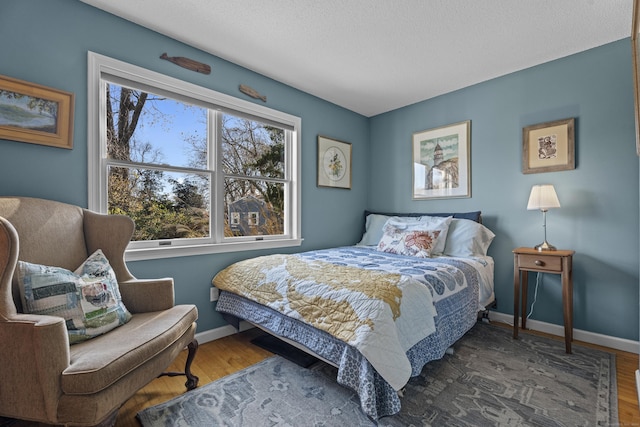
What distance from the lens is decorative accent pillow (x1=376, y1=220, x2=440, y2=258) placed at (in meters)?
2.70

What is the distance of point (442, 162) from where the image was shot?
10.9 ft

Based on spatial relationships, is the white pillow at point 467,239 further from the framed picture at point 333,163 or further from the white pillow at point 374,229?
the framed picture at point 333,163

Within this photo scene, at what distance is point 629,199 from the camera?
2.26 meters

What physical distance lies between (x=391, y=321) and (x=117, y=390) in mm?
1234

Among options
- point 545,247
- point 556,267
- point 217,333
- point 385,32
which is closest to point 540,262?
point 556,267

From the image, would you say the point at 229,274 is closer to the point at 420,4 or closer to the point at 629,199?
the point at 420,4

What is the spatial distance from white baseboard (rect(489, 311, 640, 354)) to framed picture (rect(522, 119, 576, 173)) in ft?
4.60

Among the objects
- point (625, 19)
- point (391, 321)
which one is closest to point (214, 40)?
point (391, 321)

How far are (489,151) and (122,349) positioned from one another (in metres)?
3.38

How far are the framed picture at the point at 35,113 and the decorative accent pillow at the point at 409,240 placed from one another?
2669mm

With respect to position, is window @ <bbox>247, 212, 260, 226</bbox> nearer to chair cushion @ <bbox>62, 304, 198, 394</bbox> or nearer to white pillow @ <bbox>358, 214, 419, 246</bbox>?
chair cushion @ <bbox>62, 304, 198, 394</bbox>

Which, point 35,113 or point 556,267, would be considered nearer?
point 35,113

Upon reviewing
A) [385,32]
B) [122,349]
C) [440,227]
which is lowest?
[122,349]

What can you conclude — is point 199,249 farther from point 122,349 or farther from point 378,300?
point 378,300
